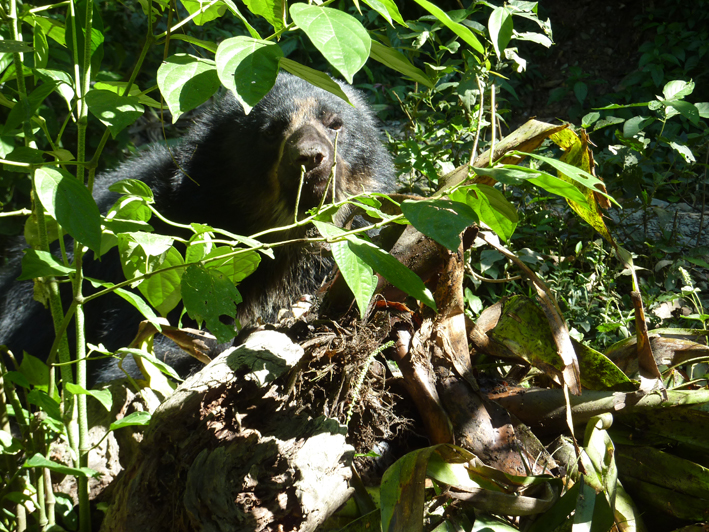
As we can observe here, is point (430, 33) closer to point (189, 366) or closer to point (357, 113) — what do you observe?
point (357, 113)

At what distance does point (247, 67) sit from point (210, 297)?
43 cm

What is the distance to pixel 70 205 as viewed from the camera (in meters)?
0.93

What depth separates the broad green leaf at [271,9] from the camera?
0.98m

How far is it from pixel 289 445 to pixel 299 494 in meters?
0.11

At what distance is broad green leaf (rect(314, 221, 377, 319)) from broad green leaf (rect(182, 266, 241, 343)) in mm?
209

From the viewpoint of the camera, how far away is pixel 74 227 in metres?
0.91

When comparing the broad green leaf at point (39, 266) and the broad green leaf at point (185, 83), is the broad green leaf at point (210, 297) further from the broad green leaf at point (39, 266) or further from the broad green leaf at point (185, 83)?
the broad green leaf at point (185, 83)

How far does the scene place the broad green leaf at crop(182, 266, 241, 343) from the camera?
3.59ft

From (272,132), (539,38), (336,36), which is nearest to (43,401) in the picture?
(336,36)

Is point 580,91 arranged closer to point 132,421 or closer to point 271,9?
point 271,9

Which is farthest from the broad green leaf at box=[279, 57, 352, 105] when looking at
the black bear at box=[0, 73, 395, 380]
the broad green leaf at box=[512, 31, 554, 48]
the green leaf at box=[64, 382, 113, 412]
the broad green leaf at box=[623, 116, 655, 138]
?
the broad green leaf at box=[623, 116, 655, 138]

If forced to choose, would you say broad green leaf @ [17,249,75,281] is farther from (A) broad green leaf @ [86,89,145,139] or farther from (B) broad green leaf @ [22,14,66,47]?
(B) broad green leaf @ [22,14,66,47]

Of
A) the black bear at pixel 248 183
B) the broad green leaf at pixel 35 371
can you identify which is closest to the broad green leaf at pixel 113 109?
the broad green leaf at pixel 35 371

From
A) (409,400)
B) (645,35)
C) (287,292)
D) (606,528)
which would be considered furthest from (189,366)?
(645,35)
